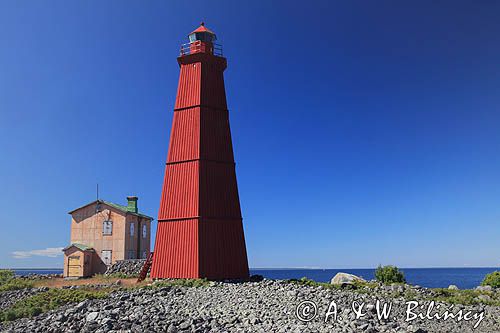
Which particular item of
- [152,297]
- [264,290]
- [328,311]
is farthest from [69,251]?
[328,311]

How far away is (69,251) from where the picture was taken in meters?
33.3

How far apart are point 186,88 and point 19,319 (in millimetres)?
14326

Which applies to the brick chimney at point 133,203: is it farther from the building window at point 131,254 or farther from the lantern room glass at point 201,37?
the lantern room glass at point 201,37

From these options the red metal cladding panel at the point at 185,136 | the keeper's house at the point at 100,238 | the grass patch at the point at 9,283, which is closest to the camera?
the red metal cladding panel at the point at 185,136

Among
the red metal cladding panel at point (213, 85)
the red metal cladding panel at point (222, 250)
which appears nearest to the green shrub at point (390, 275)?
the red metal cladding panel at point (222, 250)

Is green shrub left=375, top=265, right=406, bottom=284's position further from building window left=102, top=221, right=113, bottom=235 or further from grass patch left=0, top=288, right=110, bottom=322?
building window left=102, top=221, right=113, bottom=235

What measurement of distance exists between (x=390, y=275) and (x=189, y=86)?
15550mm

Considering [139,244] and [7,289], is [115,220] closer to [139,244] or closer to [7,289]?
[139,244]

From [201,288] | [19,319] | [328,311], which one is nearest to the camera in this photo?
[328,311]

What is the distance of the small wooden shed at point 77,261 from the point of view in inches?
1297

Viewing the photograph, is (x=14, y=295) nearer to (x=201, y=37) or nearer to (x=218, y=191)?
(x=218, y=191)

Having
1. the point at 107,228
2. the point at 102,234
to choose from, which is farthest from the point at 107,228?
the point at 102,234

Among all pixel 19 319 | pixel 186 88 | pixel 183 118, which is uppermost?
pixel 186 88

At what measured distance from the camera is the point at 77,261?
33.1 meters
